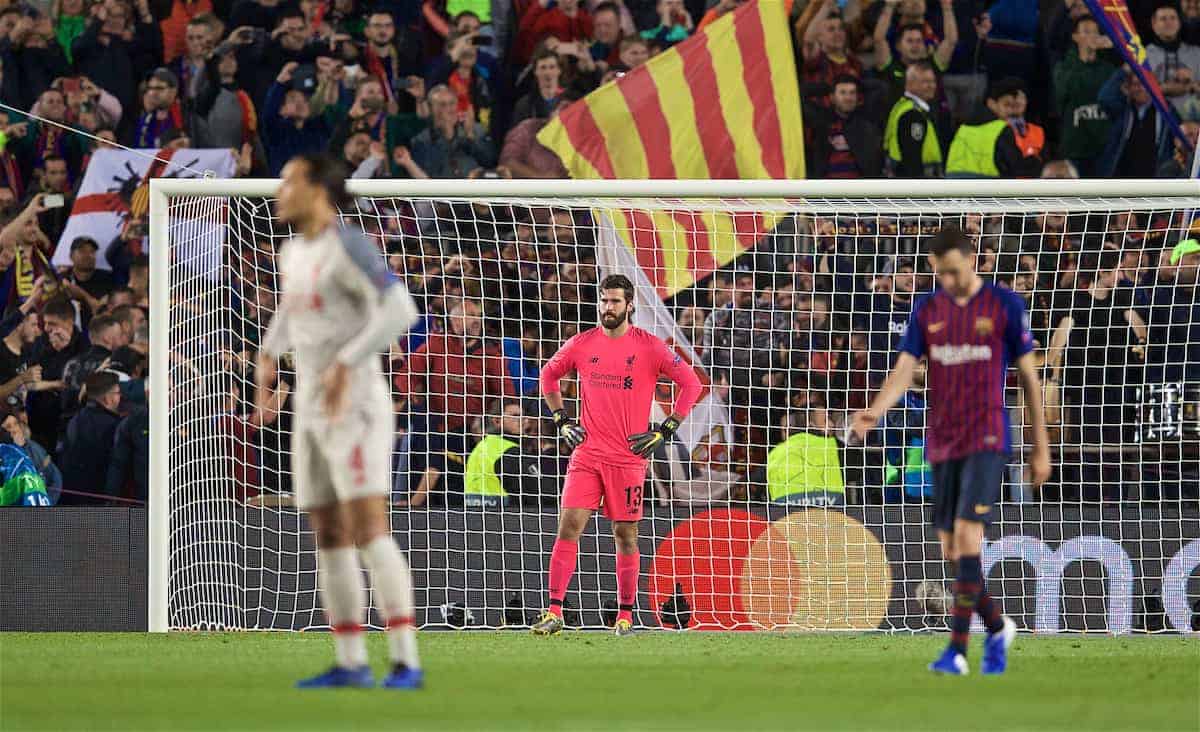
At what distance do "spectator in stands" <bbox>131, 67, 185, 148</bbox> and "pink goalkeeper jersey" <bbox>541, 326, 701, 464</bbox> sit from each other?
5.45m

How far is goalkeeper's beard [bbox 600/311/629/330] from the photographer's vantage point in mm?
10570

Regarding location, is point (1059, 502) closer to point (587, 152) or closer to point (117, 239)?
point (587, 152)

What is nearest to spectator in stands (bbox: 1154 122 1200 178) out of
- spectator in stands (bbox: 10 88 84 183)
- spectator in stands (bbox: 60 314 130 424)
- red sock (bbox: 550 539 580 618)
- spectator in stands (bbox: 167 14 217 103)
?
red sock (bbox: 550 539 580 618)

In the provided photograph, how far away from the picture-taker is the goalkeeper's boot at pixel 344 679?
6.08m

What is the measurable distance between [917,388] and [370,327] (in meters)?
7.12

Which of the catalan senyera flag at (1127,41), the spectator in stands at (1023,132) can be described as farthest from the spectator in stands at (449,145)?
the catalan senyera flag at (1127,41)

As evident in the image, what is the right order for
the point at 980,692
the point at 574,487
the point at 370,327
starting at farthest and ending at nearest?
the point at 574,487, the point at 980,692, the point at 370,327

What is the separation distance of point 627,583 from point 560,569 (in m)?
0.43

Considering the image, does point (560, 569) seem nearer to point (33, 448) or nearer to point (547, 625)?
point (547, 625)

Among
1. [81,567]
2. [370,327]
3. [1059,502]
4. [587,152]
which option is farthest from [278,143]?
[370,327]

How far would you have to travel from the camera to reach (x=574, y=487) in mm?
10500

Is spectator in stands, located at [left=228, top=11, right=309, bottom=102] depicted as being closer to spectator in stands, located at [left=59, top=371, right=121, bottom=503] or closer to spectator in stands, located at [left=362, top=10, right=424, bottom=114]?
spectator in stands, located at [left=362, top=10, right=424, bottom=114]

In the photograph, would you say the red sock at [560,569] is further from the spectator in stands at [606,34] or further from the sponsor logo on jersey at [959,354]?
the spectator in stands at [606,34]

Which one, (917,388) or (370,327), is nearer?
(370,327)
